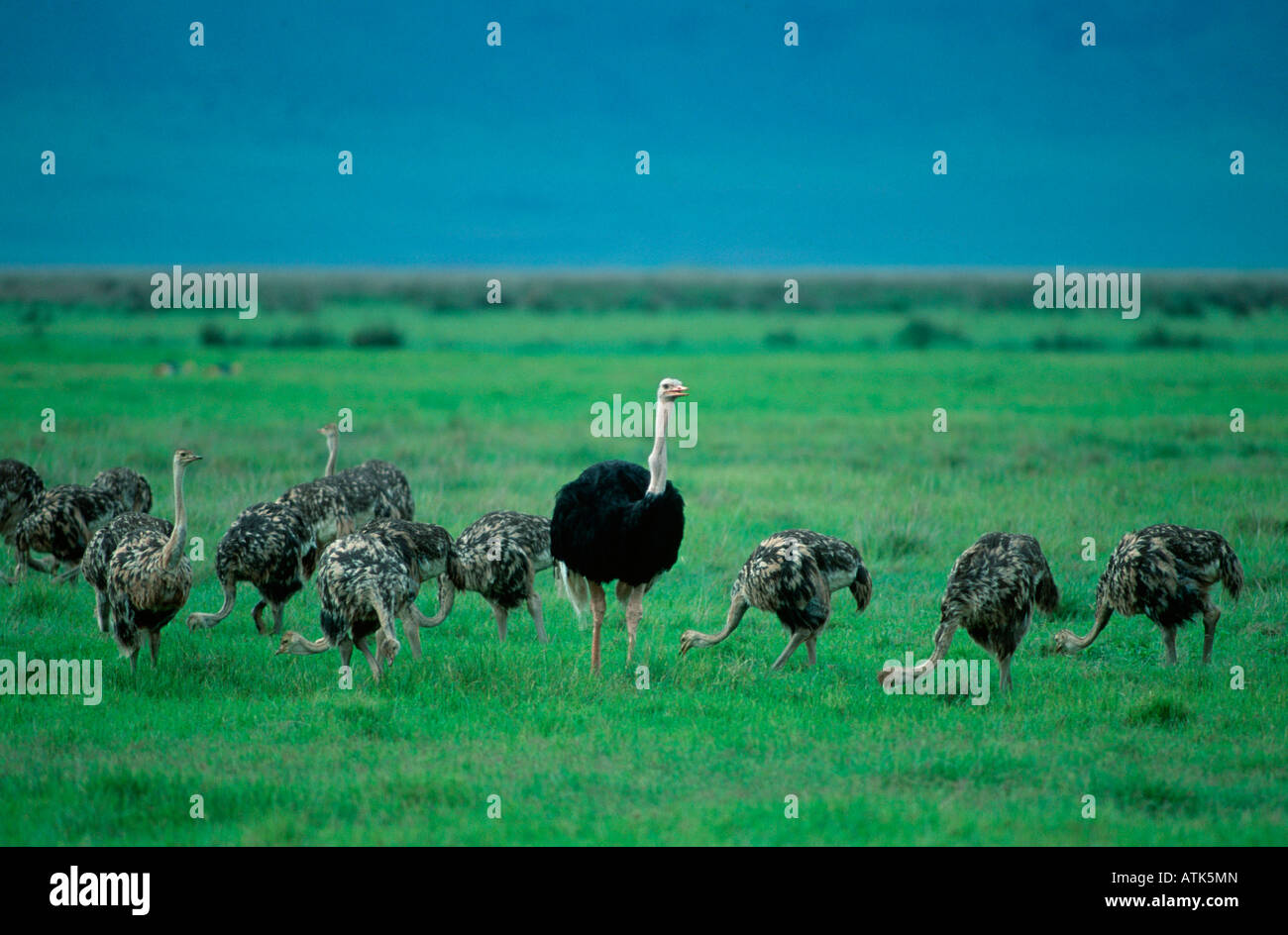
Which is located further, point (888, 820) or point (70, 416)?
point (70, 416)

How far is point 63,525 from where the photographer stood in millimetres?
12727

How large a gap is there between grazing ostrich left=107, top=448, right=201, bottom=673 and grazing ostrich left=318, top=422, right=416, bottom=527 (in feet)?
10.3

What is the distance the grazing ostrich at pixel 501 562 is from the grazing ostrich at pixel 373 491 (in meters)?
2.20

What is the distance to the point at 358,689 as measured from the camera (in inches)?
393

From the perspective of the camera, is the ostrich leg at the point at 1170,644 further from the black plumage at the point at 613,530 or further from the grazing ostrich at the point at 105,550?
the grazing ostrich at the point at 105,550

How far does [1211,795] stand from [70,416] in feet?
72.2

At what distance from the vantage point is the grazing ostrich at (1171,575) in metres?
10.3

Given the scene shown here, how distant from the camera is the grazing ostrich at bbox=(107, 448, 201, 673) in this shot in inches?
392

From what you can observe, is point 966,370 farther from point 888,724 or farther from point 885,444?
point 888,724

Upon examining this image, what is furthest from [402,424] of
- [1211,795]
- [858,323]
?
[858,323]

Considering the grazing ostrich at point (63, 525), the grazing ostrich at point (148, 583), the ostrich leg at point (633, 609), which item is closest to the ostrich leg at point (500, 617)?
the ostrich leg at point (633, 609)

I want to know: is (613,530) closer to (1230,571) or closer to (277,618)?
(277,618)

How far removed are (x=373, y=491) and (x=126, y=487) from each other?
254 centimetres

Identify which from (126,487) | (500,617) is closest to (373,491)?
(126,487)
